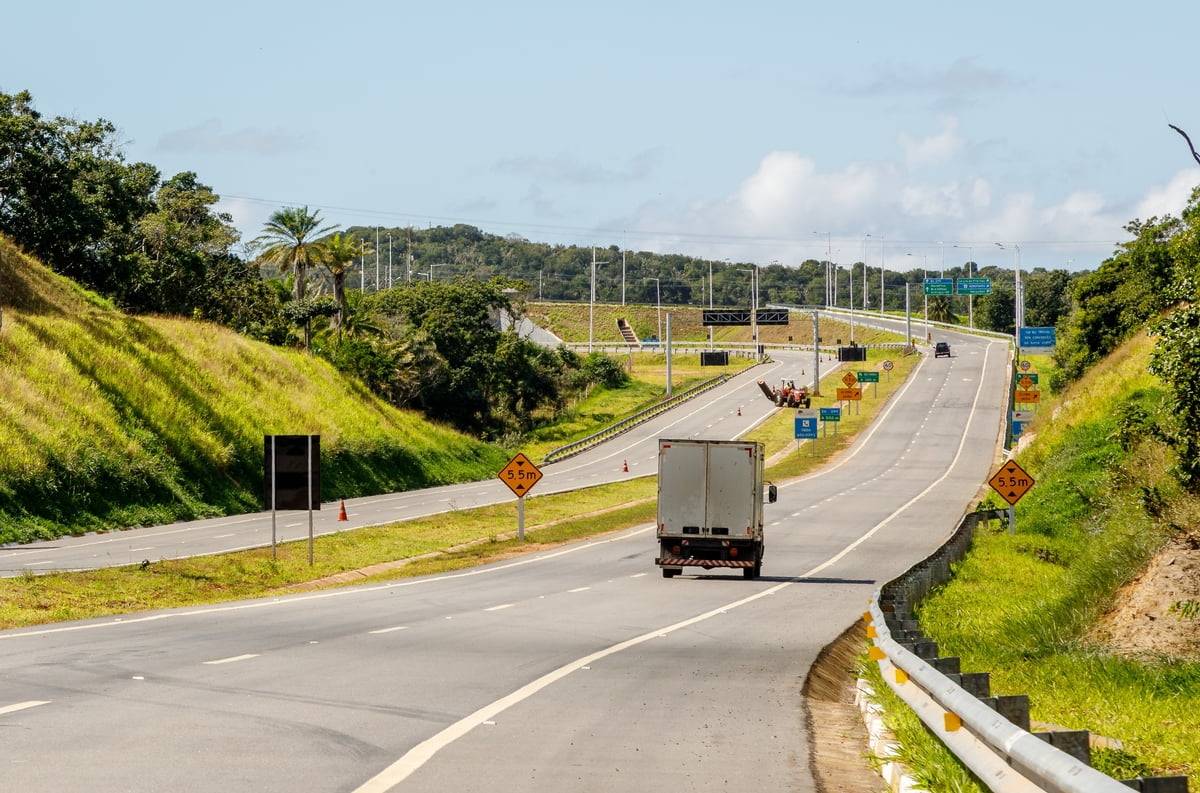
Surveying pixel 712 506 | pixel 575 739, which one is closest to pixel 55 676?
pixel 575 739

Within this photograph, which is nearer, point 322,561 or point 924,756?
point 924,756

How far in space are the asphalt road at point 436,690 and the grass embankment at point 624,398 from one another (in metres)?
74.5

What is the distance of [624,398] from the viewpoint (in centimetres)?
13612

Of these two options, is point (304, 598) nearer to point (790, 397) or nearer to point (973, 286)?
point (790, 397)

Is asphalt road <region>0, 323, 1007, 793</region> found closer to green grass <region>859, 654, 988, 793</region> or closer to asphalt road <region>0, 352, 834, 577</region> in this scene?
green grass <region>859, 654, 988, 793</region>

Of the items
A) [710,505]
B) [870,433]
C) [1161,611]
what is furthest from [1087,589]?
[870,433]

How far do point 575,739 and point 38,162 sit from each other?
71.5 m

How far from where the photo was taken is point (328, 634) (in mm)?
20984

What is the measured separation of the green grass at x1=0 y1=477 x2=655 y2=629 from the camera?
28625 millimetres

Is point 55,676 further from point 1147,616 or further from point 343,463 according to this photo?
point 343,463

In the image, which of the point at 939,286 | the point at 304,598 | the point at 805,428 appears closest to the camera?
the point at 304,598

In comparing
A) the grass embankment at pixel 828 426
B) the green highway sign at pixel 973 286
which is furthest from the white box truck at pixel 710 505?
the green highway sign at pixel 973 286

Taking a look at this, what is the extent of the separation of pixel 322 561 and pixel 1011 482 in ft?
62.7

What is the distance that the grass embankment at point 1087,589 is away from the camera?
41.0 ft
